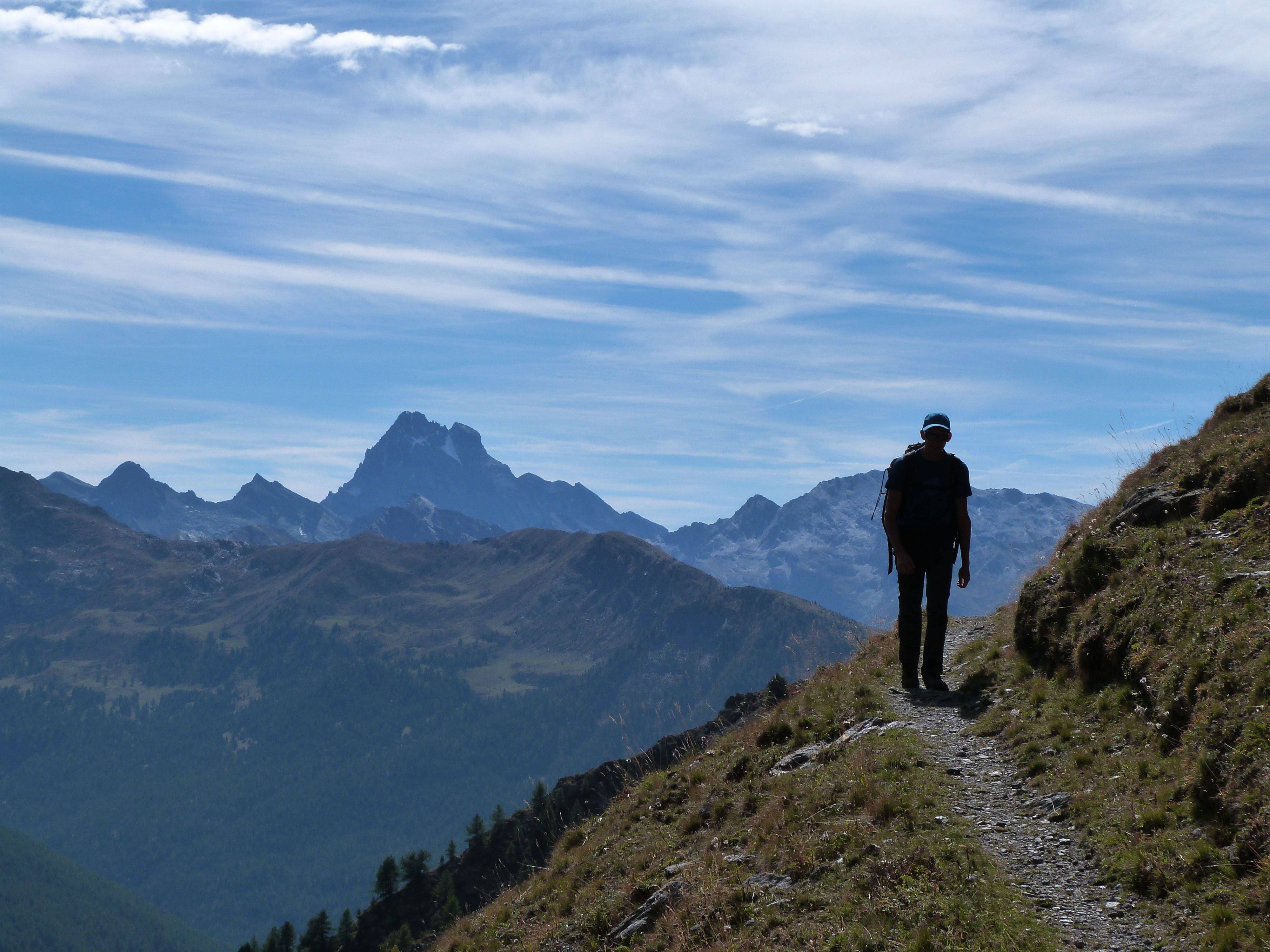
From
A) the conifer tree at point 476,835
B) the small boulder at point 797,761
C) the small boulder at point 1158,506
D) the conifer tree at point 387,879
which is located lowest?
the conifer tree at point 387,879

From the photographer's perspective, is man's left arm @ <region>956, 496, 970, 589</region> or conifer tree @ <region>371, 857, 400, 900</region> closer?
man's left arm @ <region>956, 496, 970, 589</region>

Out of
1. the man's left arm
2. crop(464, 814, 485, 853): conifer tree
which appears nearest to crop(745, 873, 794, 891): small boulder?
the man's left arm

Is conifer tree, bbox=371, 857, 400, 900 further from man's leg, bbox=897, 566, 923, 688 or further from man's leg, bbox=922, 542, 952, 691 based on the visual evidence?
man's leg, bbox=922, 542, 952, 691

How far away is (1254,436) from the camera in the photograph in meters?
14.2

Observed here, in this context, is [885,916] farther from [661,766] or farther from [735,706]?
[735,706]

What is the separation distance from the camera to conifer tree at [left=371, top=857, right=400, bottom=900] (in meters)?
108

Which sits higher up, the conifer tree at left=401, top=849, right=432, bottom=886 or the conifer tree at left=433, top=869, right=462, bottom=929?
the conifer tree at left=433, top=869, right=462, bottom=929

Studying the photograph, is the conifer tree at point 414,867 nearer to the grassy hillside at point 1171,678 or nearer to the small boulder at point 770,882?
the grassy hillside at point 1171,678

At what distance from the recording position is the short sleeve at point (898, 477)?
50.6ft

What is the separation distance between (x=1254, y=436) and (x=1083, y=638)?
4613mm

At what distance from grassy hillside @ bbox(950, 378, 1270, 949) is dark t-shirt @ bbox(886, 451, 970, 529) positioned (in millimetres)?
2130

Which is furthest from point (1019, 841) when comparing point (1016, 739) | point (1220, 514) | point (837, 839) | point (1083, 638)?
point (1220, 514)

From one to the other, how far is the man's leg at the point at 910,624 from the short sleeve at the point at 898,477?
55.0 inches

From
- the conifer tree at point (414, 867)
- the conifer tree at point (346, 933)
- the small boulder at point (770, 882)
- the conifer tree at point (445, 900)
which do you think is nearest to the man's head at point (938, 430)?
the small boulder at point (770, 882)
